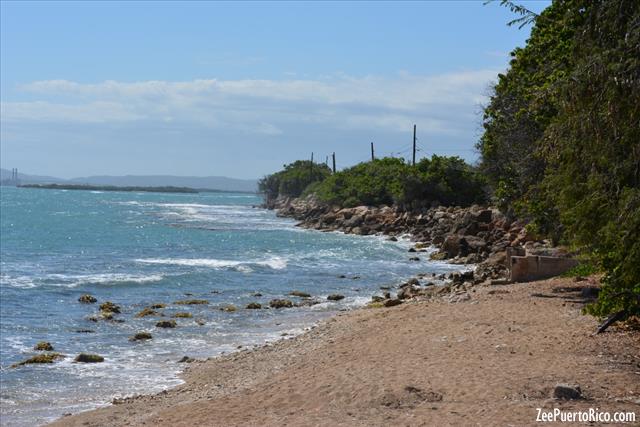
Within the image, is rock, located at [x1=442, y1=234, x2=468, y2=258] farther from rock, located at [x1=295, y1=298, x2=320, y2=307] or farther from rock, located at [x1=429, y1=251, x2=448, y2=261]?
rock, located at [x1=295, y1=298, x2=320, y2=307]

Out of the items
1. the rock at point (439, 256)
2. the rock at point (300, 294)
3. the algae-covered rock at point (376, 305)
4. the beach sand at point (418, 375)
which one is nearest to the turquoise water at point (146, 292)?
the rock at point (300, 294)

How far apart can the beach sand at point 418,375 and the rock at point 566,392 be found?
0.42 ft

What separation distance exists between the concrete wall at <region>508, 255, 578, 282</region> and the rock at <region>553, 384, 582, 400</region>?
13267mm

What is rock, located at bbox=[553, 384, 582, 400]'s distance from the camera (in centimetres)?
1026

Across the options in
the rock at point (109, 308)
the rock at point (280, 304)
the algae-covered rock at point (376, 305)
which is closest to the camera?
the algae-covered rock at point (376, 305)

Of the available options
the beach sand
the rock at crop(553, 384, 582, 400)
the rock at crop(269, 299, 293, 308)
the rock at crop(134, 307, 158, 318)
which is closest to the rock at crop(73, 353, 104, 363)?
the beach sand

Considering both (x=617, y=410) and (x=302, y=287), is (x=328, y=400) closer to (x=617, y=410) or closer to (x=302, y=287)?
(x=617, y=410)

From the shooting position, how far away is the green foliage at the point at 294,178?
121194mm

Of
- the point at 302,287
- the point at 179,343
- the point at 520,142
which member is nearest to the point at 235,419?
the point at 179,343

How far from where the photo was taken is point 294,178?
123 m

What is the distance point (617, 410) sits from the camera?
9.80 m

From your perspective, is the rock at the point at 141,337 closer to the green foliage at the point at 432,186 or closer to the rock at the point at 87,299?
the rock at the point at 87,299

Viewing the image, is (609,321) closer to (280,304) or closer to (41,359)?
(41,359)

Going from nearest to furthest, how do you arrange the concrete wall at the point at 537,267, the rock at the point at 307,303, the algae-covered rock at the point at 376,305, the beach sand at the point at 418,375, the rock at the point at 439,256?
the beach sand at the point at 418,375, the algae-covered rock at the point at 376,305, the concrete wall at the point at 537,267, the rock at the point at 307,303, the rock at the point at 439,256
